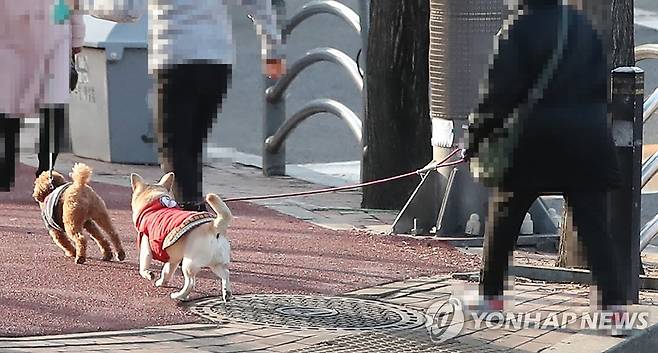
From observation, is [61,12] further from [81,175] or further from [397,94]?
[397,94]

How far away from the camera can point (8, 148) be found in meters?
4.88

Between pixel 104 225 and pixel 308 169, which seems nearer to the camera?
pixel 104 225

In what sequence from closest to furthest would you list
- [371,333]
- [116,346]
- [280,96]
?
1. [116,346]
2. [371,333]
3. [280,96]

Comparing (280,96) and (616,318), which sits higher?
(280,96)

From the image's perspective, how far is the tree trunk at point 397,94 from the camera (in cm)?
895

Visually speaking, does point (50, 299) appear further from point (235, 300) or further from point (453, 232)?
point (453, 232)

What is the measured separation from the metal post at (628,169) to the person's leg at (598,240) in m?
0.08

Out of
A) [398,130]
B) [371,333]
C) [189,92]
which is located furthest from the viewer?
[398,130]

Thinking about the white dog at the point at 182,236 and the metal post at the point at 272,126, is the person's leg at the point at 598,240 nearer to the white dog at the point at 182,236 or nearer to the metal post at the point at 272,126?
the white dog at the point at 182,236

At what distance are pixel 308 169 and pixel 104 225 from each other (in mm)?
5184

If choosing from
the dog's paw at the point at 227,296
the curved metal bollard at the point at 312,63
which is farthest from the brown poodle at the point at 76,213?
the curved metal bollard at the point at 312,63

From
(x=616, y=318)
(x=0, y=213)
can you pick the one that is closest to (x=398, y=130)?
(x=0, y=213)

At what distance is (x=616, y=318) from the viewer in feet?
19.0

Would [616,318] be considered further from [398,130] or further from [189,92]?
[398,130]
